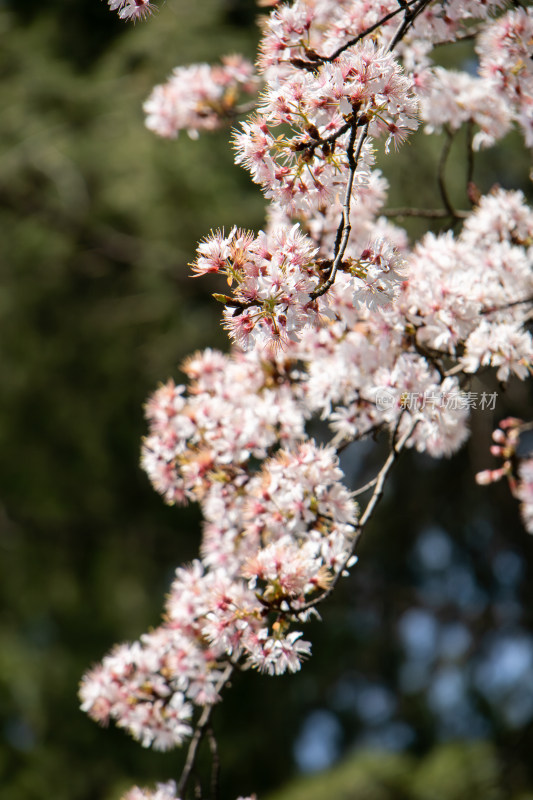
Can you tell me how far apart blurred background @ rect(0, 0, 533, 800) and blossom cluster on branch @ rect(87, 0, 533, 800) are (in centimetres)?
258

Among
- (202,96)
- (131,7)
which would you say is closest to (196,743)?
(131,7)

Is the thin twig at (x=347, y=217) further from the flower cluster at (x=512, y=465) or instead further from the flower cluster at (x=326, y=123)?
the flower cluster at (x=512, y=465)

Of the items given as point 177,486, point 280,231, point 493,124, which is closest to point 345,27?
point 493,124

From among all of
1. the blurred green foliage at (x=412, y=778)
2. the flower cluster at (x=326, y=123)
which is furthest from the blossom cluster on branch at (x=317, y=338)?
the blurred green foliage at (x=412, y=778)

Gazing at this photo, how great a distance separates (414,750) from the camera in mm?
5312

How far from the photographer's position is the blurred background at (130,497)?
15.4 feet

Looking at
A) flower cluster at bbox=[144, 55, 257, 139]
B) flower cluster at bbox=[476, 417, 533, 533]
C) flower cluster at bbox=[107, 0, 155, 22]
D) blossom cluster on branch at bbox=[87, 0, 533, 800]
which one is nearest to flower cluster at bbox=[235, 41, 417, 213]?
blossom cluster on branch at bbox=[87, 0, 533, 800]

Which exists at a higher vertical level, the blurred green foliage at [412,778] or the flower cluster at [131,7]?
the flower cluster at [131,7]

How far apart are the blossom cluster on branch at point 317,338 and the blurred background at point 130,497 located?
2579 mm

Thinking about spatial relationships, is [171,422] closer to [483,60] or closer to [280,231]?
[280,231]

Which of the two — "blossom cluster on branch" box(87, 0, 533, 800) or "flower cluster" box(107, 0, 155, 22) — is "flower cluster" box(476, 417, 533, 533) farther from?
"flower cluster" box(107, 0, 155, 22)

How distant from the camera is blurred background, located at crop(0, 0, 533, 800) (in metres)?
4.70

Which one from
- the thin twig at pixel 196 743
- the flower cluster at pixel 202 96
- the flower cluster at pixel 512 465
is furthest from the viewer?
the flower cluster at pixel 202 96

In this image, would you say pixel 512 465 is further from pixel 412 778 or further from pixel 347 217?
pixel 412 778
